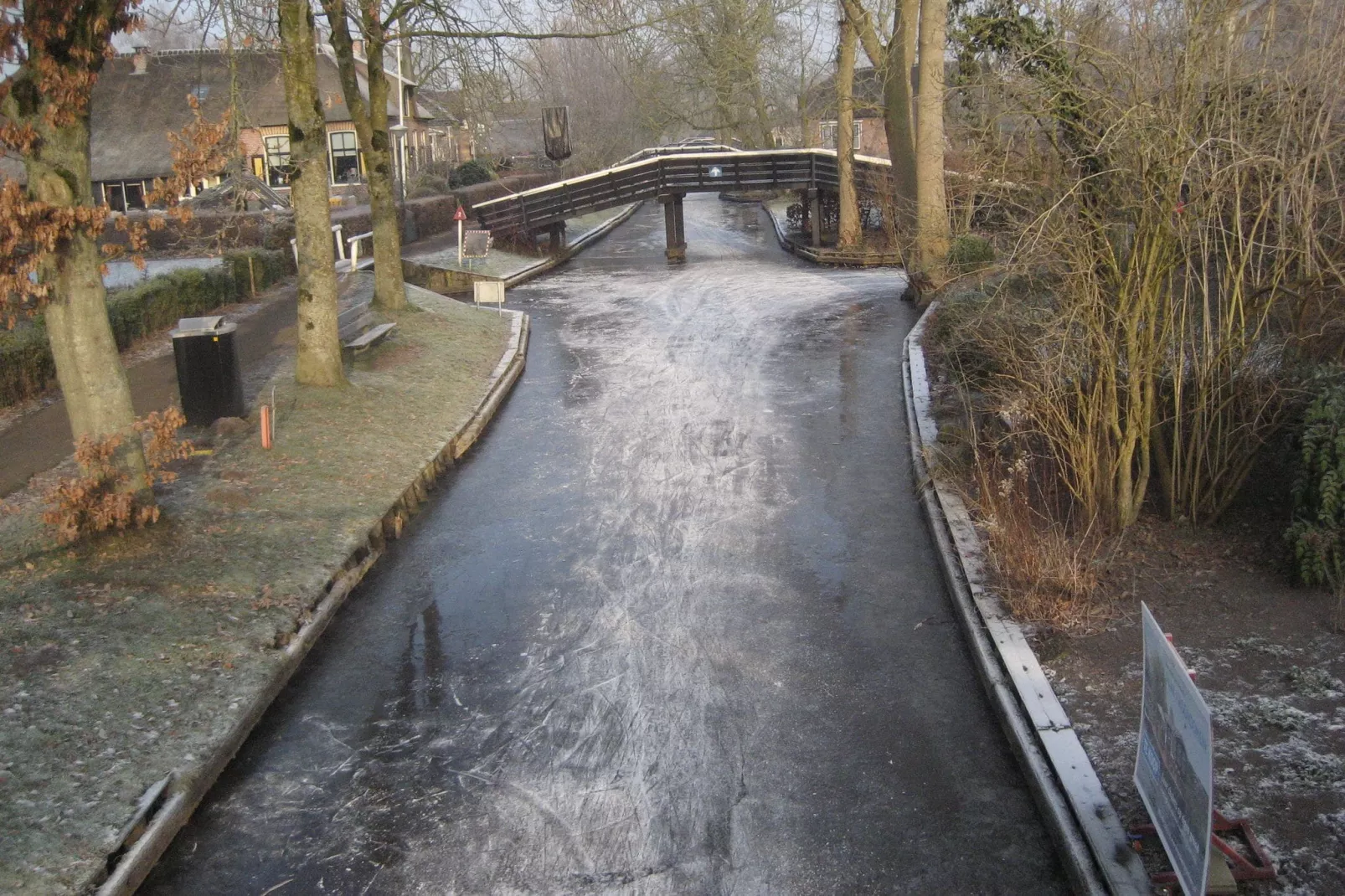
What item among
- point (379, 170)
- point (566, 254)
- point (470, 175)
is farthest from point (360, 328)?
point (470, 175)

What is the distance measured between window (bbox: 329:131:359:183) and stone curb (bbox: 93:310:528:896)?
33645mm

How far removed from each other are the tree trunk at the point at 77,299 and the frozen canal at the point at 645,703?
2.32m

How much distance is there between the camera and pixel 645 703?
7.64 meters

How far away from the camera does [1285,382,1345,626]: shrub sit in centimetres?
801

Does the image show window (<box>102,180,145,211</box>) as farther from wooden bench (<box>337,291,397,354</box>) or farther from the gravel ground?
the gravel ground

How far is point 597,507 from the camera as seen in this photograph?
38.0 feet

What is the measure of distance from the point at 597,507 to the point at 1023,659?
4.95 m

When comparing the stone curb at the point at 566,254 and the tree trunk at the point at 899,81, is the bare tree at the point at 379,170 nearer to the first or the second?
the stone curb at the point at 566,254

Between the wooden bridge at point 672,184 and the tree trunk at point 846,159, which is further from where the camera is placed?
the wooden bridge at point 672,184

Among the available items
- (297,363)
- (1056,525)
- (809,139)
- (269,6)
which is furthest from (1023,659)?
(809,139)

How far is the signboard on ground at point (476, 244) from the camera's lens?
29.0m

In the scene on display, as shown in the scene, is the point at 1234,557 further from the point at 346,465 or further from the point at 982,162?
the point at 346,465

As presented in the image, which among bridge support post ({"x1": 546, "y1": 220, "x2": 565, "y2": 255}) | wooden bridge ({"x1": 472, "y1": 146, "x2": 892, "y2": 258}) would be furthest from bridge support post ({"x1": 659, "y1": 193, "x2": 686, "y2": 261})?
bridge support post ({"x1": 546, "y1": 220, "x2": 565, "y2": 255})

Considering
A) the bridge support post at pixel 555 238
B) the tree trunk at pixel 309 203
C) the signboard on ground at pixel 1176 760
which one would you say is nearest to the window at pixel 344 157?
the bridge support post at pixel 555 238
